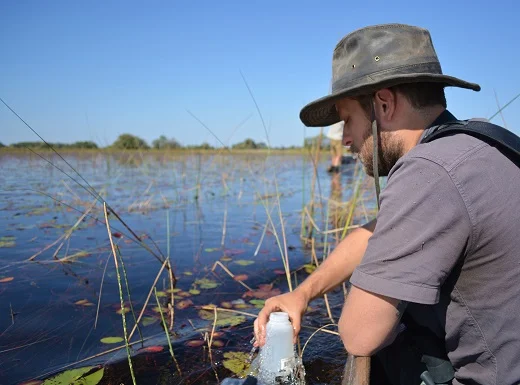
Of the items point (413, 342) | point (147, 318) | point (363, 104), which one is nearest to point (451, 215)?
point (363, 104)

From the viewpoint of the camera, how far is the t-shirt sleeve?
1175mm

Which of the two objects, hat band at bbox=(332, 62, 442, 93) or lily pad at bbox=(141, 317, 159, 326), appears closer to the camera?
hat band at bbox=(332, 62, 442, 93)

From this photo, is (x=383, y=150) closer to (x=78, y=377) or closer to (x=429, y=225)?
(x=429, y=225)

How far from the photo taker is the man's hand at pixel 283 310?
1.75 meters

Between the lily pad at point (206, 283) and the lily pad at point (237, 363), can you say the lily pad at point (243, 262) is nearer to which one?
the lily pad at point (206, 283)

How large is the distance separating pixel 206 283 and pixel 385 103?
2584 mm

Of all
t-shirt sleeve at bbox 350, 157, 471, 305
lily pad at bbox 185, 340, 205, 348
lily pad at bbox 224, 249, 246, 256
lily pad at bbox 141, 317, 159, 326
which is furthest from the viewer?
lily pad at bbox 224, 249, 246, 256

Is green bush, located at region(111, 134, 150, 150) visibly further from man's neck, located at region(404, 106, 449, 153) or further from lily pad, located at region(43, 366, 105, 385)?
man's neck, located at region(404, 106, 449, 153)

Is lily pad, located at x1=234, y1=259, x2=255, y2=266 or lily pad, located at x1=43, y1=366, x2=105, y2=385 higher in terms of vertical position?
lily pad, located at x1=234, y1=259, x2=255, y2=266

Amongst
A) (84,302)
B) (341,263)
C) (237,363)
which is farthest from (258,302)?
(84,302)

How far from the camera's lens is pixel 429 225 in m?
1.18

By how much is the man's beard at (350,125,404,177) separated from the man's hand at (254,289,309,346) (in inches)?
26.9

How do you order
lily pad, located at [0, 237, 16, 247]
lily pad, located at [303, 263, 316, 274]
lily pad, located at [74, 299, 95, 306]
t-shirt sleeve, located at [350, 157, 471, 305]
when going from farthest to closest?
lily pad, located at [0, 237, 16, 247], lily pad, located at [303, 263, 316, 274], lily pad, located at [74, 299, 95, 306], t-shirt sleeve, located at [350, 157, 471, 305]

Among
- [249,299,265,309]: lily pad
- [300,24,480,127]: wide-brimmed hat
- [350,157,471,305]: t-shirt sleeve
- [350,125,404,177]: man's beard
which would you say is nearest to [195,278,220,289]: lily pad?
[249,299,265,309]: lily pad
